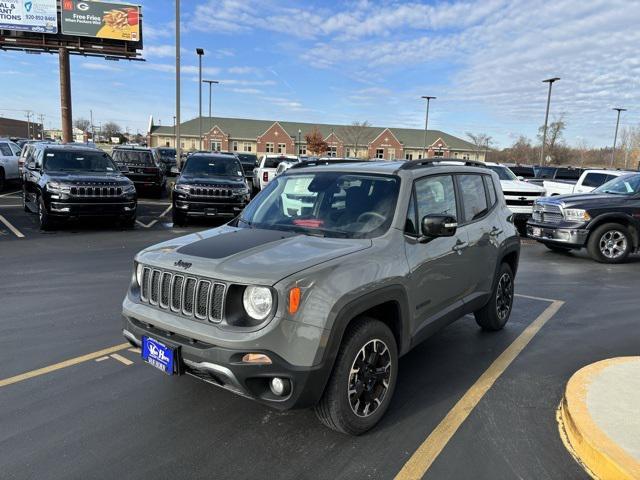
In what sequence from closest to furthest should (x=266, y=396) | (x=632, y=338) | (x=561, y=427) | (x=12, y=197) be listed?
(x=266, y=396), (x=561, y=427), (x=632, y=338), (x=12, y=197)

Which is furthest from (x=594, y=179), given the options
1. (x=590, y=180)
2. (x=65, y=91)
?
(x=65, y=91)

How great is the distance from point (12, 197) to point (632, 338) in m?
19.0

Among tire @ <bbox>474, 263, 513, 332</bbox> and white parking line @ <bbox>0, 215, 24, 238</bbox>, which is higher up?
tire @ <bbox>474, 263, 513, 332</bbox>

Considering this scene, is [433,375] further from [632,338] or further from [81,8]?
[81,8]

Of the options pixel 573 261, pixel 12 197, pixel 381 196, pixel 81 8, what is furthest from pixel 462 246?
pixel 81 8

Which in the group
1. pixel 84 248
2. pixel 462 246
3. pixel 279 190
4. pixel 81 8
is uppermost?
pixel 81 8

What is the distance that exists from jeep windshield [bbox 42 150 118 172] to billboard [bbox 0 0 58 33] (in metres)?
32.6

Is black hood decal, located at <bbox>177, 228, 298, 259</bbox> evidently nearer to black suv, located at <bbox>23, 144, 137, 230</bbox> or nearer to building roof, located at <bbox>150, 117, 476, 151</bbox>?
black suv, located at <bbox>23, 144, 137, 230</bbox>

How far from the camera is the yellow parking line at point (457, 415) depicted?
2.99 metres

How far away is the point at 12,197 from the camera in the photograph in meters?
17.4

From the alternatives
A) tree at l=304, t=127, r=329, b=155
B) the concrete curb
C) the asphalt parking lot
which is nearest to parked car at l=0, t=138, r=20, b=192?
the asphalt parking lot

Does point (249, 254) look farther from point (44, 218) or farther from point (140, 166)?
point (140, 166)

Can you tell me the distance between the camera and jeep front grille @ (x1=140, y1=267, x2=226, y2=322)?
2.97m

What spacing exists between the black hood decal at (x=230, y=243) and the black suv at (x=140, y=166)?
16.3 meters
